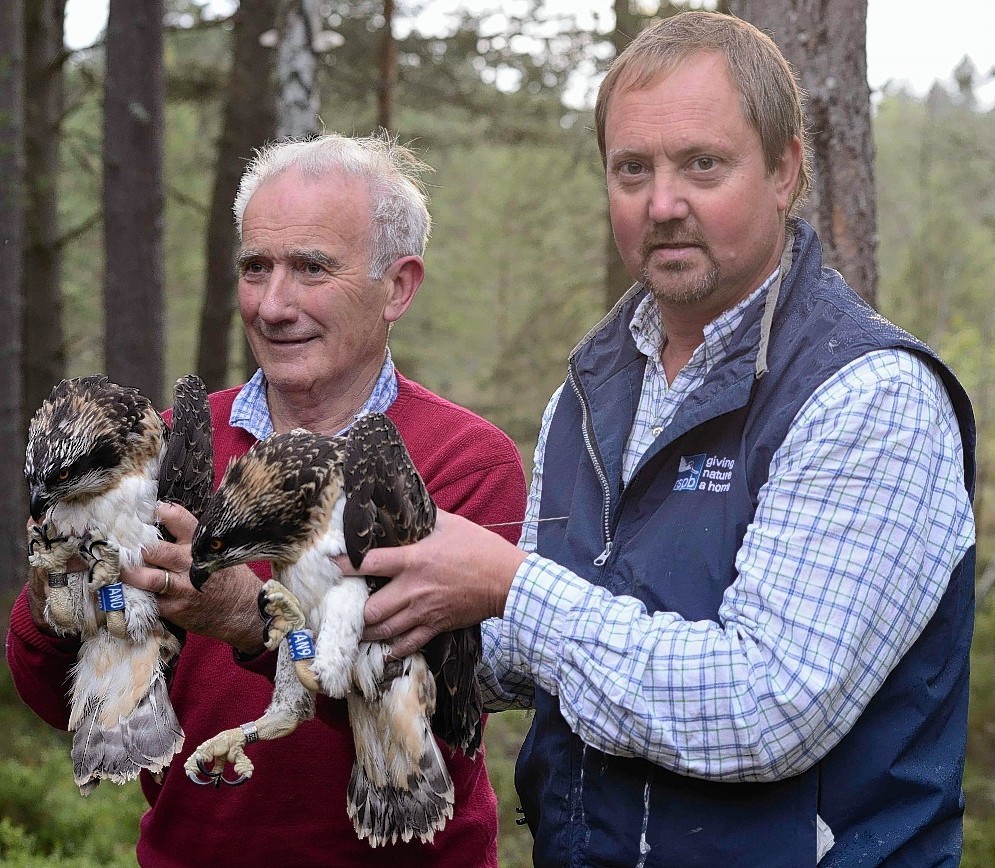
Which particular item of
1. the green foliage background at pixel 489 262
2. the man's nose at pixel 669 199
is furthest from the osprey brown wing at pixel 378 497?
the green foliage background at pixel 489 262

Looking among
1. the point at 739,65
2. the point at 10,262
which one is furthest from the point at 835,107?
the point at 10,262

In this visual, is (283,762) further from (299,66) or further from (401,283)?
(299,66)

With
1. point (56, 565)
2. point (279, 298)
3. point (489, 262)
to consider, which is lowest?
point (489, 262)

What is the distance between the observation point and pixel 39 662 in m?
3.25

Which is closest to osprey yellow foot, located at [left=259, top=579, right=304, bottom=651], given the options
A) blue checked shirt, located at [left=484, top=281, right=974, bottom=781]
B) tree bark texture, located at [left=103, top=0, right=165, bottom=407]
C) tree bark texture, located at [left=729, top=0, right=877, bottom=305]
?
blue checked shirt, located at [left=484, top=281, right=974, bottom=781]

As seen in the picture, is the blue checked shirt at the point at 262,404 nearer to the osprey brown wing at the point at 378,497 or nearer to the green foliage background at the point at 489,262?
the osprey brown wing at the point at 378,497

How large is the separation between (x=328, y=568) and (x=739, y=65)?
1.50m

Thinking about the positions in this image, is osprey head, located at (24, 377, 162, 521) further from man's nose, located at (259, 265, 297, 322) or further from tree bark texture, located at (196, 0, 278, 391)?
tree bark texture, located at (196, 0, 278, 391)

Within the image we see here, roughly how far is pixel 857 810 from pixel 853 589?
0.51 metres

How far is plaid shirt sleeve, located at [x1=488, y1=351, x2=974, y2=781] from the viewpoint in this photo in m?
2.12

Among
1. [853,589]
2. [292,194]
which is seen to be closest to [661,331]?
[853,589]

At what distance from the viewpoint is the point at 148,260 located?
29.5ft

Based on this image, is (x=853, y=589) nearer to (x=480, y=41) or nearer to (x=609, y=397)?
(x=609, y=397)

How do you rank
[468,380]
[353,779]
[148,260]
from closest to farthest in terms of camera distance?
[353,779], [148,260], [468,380]
